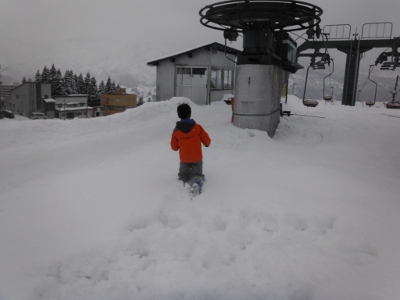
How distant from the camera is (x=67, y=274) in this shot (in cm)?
304

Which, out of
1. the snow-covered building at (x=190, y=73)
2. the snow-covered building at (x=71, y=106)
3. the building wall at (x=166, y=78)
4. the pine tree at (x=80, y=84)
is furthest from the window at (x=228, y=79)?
the pine tree at (x=80, y=84)

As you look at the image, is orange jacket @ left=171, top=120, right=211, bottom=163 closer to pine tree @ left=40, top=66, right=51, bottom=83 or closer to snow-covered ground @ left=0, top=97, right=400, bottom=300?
snow-covered ground @ left=0, top=97, right=400, bottom=300

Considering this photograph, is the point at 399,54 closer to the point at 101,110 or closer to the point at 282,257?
the point at 282,257

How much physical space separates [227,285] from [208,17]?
8.43 metres

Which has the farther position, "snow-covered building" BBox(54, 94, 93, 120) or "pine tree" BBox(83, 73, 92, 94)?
"pine tree" BBox(83, 73, 92, 94)

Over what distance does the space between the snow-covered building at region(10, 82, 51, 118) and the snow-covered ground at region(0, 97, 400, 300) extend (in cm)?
4276

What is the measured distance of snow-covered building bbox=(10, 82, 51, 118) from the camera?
43812 millimetres

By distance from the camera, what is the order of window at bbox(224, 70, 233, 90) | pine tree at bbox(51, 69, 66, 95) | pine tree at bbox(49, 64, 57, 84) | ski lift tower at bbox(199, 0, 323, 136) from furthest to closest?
pine tree at bbox(49, 64, 57, 84), pine tree at bbox(51, 69, 66, 95), window at bbox(224, 70, 233, 90), ski lift tower at bbox(199, 0, 323, 136)

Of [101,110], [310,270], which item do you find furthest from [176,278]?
[101,110]

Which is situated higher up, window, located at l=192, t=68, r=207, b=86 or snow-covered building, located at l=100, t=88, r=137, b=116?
window, located at l=192, t=68, r=207, b=86

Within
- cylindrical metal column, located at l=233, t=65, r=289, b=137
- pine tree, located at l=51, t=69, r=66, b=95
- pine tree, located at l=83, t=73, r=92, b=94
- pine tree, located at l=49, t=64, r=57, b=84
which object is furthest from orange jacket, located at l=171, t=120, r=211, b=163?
pine tree, located at l=83, t=73, r=92, b=94

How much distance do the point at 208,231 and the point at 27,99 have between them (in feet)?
158

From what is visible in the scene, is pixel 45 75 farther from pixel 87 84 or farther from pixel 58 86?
pixel 87 84

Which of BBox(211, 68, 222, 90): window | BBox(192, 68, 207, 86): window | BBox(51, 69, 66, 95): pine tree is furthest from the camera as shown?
BBox(51, 69, 66, 95): pine tree
